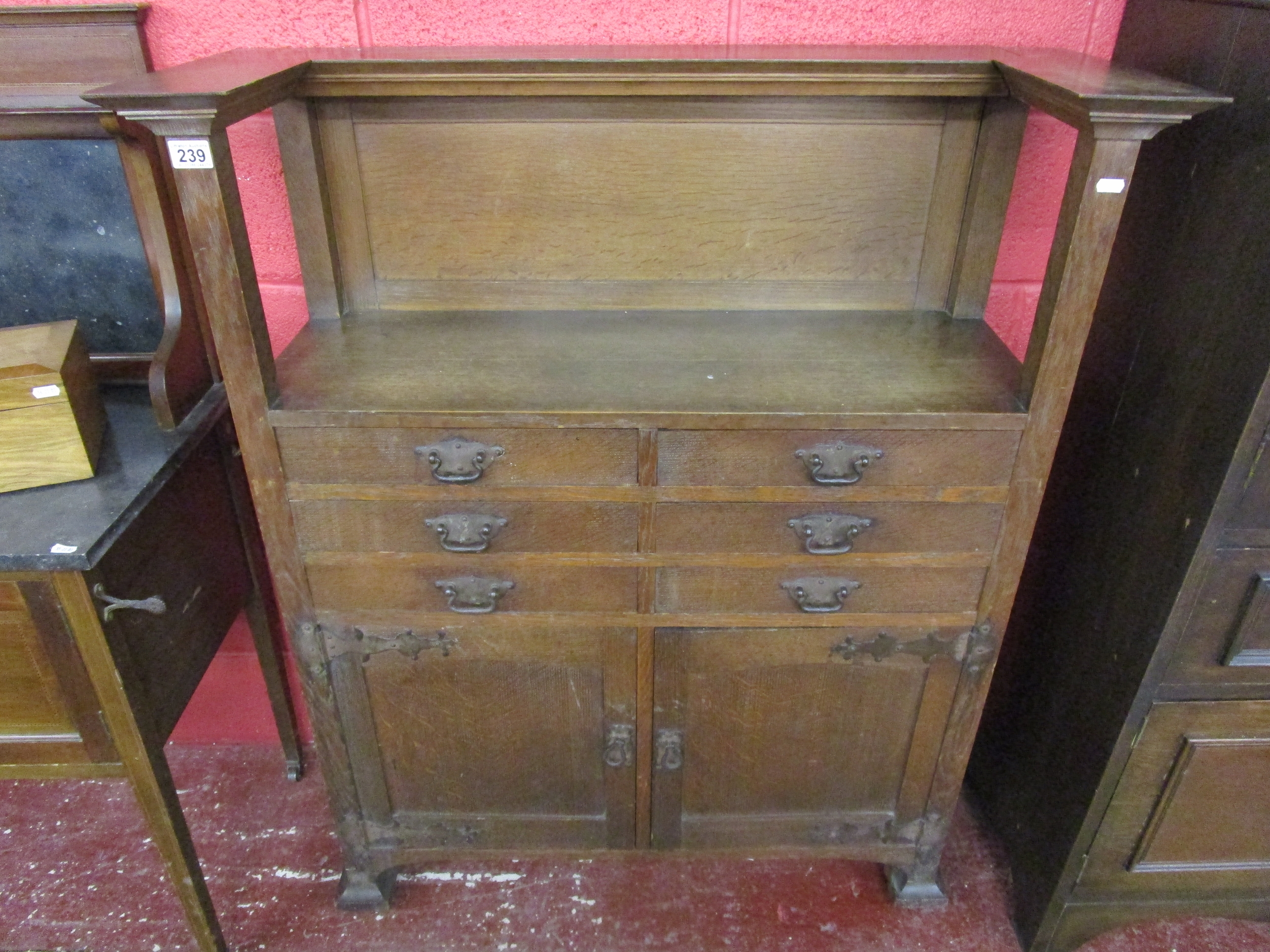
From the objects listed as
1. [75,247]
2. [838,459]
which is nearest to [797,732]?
[838,459]

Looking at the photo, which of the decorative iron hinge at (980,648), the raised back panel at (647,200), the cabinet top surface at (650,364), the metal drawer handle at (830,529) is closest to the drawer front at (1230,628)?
the decorative iron hinge at (980,648)

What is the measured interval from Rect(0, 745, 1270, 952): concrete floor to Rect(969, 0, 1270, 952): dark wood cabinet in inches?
6.3

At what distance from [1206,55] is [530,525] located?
3.86 ft

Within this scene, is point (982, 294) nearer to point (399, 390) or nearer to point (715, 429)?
point (715, 429)

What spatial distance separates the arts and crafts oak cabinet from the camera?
1.25 meters

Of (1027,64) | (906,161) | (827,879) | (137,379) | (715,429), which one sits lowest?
(827,879)

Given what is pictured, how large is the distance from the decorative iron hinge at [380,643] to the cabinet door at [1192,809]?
1.14m

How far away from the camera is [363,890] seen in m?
1.77

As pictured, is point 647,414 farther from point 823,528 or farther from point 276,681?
point 276,681

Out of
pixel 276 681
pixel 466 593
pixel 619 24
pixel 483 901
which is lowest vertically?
pixel 483 901

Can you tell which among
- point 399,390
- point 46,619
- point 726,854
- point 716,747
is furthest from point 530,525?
point 726,854

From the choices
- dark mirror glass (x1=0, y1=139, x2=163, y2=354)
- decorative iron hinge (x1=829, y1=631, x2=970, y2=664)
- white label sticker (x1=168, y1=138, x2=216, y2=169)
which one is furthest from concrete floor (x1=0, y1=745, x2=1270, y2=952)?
white label sticker (x1=168, y1=138, x2=216, y2=169)

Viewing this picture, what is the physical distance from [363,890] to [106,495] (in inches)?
37.0

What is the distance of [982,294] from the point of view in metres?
1.56
